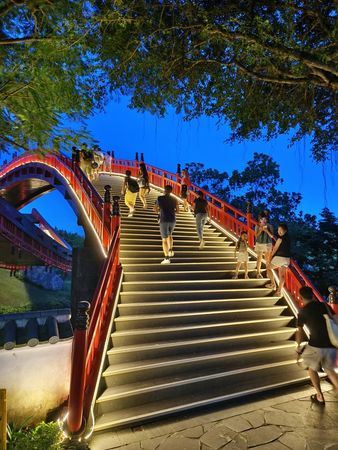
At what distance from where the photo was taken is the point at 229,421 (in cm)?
359

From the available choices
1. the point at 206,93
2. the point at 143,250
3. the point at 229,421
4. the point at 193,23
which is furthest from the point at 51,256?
the point at 229,421

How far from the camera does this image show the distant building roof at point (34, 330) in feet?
11.4

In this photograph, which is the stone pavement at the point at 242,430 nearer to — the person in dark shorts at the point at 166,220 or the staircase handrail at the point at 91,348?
the staircase handrail at the point at 91,348

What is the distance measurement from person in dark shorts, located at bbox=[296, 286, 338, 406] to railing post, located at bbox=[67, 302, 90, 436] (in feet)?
9.61

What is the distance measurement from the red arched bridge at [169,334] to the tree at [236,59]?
3894mm

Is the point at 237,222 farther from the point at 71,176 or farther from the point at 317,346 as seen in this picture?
the point at 71,176

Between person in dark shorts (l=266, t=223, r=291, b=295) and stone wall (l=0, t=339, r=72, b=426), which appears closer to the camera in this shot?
stone wall (l=0, t=339, r=72, b=426)

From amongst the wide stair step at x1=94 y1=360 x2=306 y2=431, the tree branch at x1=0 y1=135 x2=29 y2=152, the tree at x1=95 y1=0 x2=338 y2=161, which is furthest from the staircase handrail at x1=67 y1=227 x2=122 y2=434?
the tree at x1=95 y1=0 x2=338 y2=161

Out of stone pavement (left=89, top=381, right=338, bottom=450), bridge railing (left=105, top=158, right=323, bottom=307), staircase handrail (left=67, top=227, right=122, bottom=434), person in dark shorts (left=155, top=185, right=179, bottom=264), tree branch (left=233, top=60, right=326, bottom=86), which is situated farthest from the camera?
person in dark shorts (left=155, top=185, right=179, bottom=264)

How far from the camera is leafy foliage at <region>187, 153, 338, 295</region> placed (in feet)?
50.9

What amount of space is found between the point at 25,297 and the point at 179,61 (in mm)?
29349

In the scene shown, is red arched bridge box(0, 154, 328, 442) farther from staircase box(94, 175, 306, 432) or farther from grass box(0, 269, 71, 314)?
grass box(0, 269, 71, 314)

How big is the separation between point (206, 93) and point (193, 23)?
7.30ft

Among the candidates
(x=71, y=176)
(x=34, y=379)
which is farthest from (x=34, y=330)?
(x=71, y=176)
